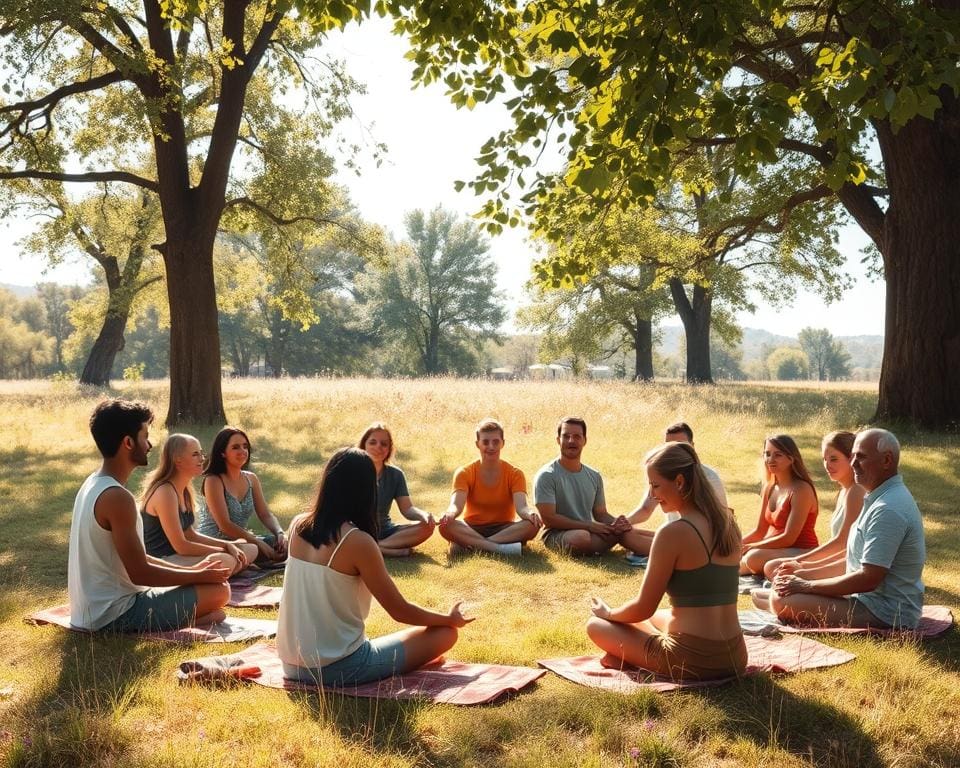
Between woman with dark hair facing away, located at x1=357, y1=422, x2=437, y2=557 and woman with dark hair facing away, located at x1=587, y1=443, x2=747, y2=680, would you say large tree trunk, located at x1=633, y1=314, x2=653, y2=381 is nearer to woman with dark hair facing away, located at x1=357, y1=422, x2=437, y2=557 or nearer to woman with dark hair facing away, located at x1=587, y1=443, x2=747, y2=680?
woman with dark hair facing away, located at x1=357, y1=422, x2=437, y2=557

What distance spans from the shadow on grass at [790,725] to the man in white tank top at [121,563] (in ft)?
10.9

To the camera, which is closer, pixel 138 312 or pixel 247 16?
pixel 247 16

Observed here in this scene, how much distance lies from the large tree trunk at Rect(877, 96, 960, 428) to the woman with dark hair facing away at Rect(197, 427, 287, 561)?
38.2 ft

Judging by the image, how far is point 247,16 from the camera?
63.3 feet

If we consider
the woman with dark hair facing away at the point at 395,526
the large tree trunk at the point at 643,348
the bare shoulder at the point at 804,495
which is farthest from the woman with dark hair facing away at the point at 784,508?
the large tree trunk at the point at 643,348

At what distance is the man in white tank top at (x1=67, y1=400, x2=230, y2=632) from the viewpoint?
5090mm

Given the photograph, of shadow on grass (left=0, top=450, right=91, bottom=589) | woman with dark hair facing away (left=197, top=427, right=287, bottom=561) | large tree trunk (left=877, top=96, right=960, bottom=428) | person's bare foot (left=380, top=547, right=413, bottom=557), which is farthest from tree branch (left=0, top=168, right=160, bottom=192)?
large tree trunk (left=877, top=96, right=960, bottom=428)

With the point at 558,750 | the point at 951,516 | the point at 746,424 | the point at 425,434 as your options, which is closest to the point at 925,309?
the point at 746,424

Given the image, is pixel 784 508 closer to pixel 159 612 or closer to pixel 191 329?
pixel 159 612

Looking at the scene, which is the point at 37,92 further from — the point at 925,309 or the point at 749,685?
the point at 749,685

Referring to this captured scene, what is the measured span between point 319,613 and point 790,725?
95.5 inches

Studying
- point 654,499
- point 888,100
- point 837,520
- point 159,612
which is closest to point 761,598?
point 837,520

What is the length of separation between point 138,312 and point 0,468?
735 inches

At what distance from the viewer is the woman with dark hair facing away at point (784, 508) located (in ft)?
22.5
